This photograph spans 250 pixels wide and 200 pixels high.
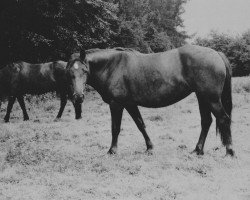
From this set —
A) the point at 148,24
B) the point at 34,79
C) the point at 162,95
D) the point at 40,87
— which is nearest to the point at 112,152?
the point at 162,95

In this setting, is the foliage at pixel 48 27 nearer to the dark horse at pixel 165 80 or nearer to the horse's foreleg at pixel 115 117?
the dark horse at pixel 165 80

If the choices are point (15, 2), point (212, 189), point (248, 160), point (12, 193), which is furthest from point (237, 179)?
point (15, 2)

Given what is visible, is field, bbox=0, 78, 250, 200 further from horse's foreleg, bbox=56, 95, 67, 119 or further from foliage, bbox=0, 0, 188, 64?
foliage, bbox=0, 0, 188, 64

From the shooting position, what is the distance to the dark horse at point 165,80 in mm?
7160

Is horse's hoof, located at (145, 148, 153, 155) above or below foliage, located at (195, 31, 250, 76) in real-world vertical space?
above

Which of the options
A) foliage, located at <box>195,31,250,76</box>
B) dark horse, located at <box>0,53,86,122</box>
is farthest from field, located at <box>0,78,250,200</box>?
foliage, located at <box>195,31,250,76</box>

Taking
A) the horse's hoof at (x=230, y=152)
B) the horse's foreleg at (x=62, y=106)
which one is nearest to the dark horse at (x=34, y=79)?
the horse's foreleg at (x=62, y=106)

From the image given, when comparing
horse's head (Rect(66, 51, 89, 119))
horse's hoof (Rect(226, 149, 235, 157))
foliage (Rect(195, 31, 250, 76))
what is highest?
horse's head (Rect(66, 51, 89, 119))

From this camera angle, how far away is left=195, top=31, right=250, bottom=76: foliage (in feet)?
126

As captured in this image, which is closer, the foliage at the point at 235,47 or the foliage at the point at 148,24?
the foliage at the point at 148,24

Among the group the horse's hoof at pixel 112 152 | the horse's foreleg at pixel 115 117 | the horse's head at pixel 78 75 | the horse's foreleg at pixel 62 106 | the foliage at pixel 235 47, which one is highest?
the horse's head at pixel 78 75

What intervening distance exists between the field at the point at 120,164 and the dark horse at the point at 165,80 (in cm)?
70

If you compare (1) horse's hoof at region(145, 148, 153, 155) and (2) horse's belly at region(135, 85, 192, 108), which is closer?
(2) horse's belly at region(135, 85, 192, 108)

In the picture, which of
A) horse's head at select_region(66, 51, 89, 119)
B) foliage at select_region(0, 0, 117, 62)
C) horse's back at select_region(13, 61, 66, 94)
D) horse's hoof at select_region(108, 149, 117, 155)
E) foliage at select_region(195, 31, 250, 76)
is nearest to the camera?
horse's head at select_region(66, 51, 89, 119)
